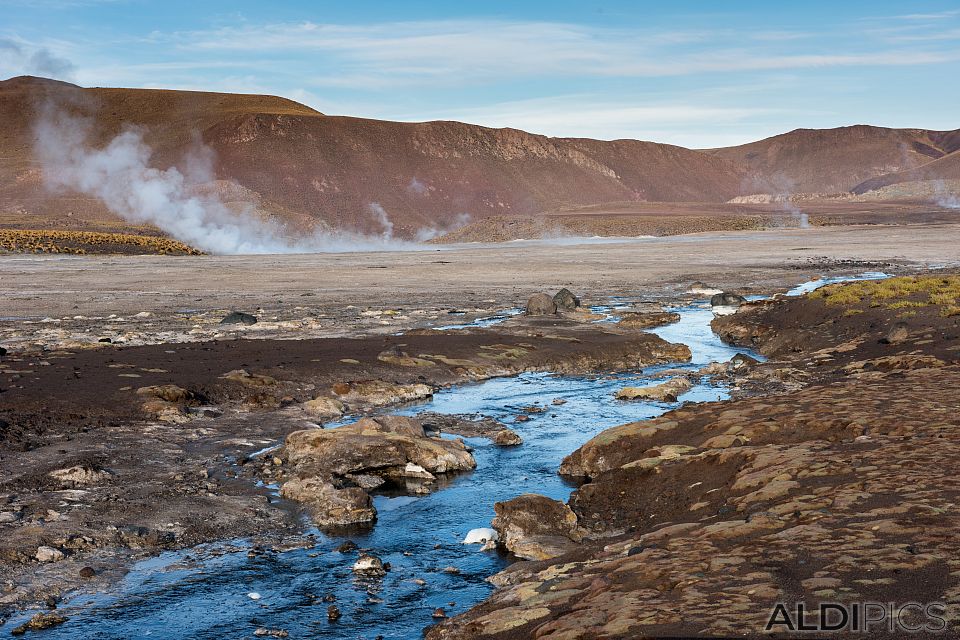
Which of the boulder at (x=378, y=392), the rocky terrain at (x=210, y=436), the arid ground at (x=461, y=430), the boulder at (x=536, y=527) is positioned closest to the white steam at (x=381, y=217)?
the arid ground at (x=461, y=430)

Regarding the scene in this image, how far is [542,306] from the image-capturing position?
26.2 m

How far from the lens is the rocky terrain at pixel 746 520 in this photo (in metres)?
6.11

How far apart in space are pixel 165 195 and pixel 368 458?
3585 inches

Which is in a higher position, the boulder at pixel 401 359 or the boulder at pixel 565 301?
the boulder at pixel 565 301

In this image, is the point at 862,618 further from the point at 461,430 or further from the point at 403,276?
the point at 403,276

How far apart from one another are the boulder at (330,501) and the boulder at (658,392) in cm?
688

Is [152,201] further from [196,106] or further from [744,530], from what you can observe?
[744,530]

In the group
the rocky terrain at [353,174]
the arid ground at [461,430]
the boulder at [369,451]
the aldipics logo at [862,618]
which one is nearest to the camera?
the aldipics logo at [862,618]

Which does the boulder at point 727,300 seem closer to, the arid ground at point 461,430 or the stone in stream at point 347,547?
the arid ground at point 461,430

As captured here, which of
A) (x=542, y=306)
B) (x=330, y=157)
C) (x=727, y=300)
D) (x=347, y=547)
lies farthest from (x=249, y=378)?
(x=330, y=157)

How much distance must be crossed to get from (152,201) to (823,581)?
313 ft

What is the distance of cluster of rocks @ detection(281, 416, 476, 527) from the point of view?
11062 millimetres

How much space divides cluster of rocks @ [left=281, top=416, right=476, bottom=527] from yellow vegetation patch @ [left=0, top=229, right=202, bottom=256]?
2279 inches

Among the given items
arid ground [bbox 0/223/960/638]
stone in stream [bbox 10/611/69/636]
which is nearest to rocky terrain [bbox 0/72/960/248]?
arid ground [bbox 0/223/960/638]
